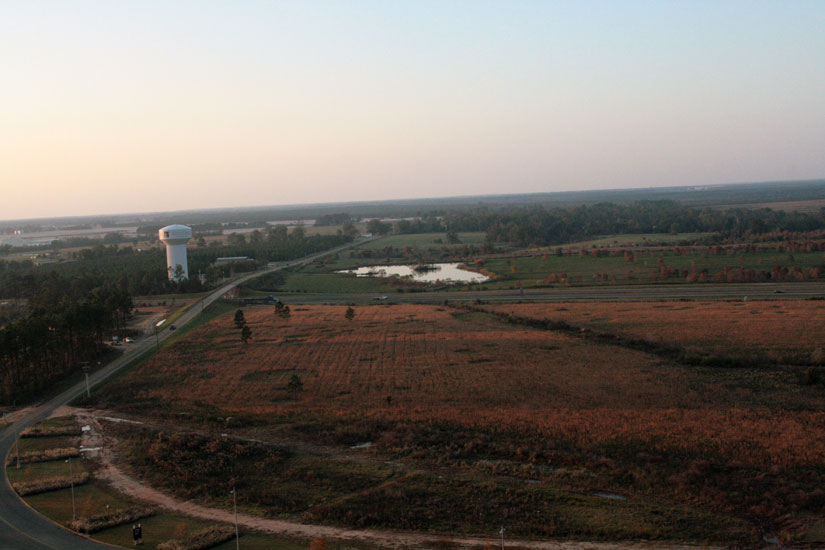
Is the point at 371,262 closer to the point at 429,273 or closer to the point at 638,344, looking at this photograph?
the point at 429,273

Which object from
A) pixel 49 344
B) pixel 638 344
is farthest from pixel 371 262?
pixel 49 344

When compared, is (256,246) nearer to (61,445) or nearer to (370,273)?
(370,273)

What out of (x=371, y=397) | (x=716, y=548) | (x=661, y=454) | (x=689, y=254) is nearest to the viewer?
(x=716, y=548)

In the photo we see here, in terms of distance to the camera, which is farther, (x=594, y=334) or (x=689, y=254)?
(x=689, y=254)

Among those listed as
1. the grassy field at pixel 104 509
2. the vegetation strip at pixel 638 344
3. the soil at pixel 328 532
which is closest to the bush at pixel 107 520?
the grassy field at pixel 104 509

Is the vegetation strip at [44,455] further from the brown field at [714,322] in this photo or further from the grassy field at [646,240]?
the grassy field at [646,240]

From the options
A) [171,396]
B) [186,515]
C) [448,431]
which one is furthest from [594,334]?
[186,515]
